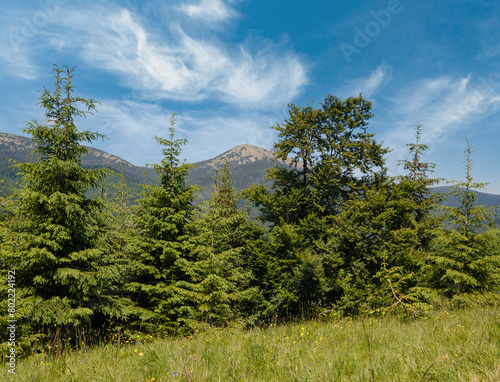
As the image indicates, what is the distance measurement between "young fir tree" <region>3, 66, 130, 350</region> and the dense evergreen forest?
5 centimetres

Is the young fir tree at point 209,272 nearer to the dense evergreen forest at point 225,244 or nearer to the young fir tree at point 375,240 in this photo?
the dense evergreen forest at point 225,244

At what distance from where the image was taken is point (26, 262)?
8.70 metres

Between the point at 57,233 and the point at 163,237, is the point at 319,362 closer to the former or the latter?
the point at 57,233

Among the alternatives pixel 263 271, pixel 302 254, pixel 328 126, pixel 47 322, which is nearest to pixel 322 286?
pixel 302 254

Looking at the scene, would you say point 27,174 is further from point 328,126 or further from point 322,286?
point 328,126

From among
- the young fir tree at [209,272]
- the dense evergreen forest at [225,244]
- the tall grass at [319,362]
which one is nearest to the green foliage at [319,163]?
the dense evergreen forest at [225,244]

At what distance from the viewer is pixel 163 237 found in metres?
13.7

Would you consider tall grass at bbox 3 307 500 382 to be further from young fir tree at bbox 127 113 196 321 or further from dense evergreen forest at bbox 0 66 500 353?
young fir tree at bbox 127 113 196 321

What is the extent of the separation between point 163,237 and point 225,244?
345 centimetres

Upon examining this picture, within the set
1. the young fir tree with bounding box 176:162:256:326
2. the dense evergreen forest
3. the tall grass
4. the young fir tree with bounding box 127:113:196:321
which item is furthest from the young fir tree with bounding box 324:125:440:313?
the tall grass

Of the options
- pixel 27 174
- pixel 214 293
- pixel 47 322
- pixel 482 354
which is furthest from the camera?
pixel 214 293

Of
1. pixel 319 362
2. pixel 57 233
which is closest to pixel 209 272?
pixel 57 233

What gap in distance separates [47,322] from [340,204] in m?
19.5

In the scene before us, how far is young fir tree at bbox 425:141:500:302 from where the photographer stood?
Answer: 1193 cm
